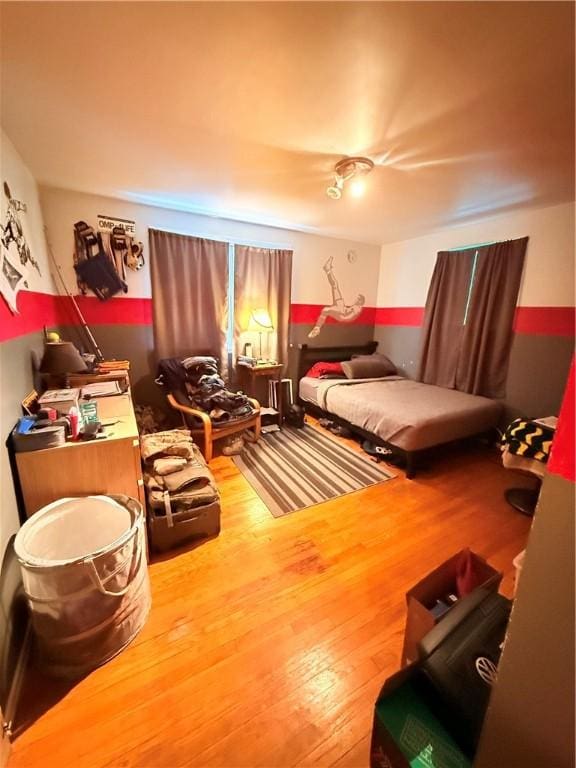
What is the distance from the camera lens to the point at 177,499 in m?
1.75

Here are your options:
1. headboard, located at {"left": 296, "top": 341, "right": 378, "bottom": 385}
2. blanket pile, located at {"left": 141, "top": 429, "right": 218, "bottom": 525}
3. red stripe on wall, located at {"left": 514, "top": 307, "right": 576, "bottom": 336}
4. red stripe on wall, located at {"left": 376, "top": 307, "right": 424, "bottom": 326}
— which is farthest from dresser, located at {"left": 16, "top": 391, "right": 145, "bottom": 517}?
red stripe on wall, located at {"left": 376, "top": 307, "right": 424, "bottom": 326}

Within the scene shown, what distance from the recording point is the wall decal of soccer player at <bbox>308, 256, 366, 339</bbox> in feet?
13.5

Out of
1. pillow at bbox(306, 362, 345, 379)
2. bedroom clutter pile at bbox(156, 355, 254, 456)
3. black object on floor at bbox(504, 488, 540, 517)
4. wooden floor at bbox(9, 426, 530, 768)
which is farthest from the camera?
pillow at bbox(306, 362, 345, 379)

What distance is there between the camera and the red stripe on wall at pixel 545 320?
273 cm

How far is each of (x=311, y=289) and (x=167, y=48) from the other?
2.99 metres

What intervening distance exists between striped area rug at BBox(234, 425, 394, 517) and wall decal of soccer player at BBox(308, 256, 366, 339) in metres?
1.68

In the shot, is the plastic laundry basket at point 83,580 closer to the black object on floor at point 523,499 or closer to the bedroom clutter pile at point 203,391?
the bedroom clutter pile at point 203,391

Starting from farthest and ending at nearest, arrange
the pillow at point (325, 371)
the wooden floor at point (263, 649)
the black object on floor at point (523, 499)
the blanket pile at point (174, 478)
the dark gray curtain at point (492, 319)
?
the pillow at point (325, 371) < the dark gray curtain at point (492, 319) < the black object on floor at point (523, 499) < the blanket pile at point (174, 478) < the wooden floor at point (263, 649)

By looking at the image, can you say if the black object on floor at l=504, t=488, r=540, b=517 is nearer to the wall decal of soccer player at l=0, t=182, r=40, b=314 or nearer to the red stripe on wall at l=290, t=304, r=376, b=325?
the red stripe on wall at l=290, t=304, r=376, b=325

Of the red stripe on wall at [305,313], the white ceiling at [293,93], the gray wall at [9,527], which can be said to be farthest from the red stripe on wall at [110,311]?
the red stripe on wall at [305,313]

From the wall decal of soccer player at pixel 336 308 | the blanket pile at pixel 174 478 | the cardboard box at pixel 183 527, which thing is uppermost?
the wall decal of soccer player at pixel 336 308

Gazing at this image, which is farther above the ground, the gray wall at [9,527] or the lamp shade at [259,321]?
the lamp shade at [259,321]

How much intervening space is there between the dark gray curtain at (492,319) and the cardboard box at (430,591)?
254 centimetres

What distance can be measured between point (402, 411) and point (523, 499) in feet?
3.62
